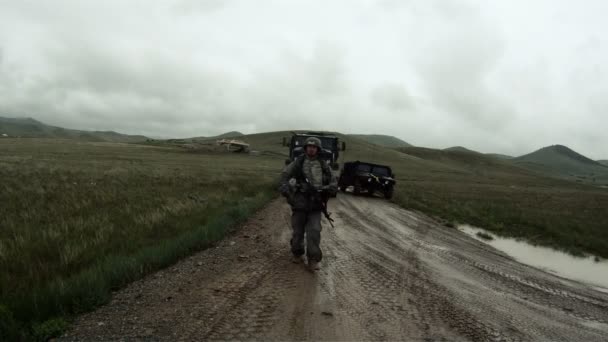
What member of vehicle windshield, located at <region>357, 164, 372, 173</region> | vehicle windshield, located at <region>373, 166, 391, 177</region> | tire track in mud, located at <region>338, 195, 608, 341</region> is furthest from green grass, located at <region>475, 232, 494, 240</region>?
vehicle windshield, located at <region>357, 164, 372, 173</region>

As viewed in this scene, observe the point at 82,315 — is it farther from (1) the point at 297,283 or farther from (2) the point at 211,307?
(1) the point at 297,283

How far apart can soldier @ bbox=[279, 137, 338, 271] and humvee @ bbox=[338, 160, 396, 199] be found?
49.1 feet

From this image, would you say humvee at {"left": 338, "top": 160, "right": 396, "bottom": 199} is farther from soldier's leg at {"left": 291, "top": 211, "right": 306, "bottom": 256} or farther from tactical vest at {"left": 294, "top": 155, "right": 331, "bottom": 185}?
tactical vest at {"left": 294, "top": 155, "right": 331, "bottom": 185}

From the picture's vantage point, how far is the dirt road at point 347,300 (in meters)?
4.36

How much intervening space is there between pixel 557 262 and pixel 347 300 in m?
8.23

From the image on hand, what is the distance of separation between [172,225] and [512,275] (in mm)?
8050

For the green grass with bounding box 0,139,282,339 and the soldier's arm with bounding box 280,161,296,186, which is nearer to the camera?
the green grass with bounding box 0,139,282,339

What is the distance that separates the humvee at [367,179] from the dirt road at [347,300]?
→ 502 inches

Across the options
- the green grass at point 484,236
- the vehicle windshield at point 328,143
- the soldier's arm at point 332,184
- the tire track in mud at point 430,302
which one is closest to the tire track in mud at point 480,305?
the tire track in mud at point 430,302

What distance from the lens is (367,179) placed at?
71.0 feet

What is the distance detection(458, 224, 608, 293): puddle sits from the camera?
29.1ft

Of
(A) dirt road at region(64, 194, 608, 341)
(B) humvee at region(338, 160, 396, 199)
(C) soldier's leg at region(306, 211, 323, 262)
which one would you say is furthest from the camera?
(B) humvee at region(338, 160, 396, 199)

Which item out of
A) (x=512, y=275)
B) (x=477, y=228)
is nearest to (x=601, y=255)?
(x=477, y=228)

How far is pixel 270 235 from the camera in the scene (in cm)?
944
